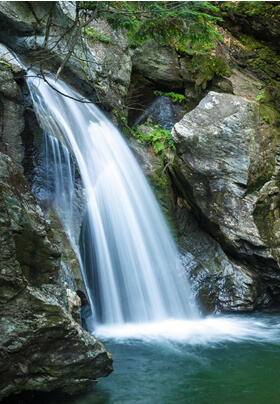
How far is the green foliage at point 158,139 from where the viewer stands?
8742 mm

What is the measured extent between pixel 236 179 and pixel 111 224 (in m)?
2.73

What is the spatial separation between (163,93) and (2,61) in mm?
5303

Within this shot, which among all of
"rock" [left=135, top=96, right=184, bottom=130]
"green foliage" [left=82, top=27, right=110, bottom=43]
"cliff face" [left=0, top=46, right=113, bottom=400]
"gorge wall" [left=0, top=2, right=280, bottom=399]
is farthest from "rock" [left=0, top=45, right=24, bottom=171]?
"rock" [left=135, top=96, right=184, bottom=130]

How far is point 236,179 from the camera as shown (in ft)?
23.2

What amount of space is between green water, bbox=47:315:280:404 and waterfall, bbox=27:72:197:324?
2.69ft

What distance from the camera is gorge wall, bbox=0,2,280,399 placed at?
296 cm

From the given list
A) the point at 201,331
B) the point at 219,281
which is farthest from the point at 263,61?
the point at 201,331

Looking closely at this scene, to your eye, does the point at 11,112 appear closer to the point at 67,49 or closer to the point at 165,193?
the point at 67,49

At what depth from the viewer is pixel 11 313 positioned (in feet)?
9.21

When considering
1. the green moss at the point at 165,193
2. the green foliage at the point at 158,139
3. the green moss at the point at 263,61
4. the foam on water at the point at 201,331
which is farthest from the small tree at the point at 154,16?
the green moss at the point at 263,61

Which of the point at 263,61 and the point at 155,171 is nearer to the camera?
the point at 155,171

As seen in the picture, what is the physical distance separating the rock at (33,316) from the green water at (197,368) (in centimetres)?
38

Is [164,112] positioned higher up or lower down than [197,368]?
higher up

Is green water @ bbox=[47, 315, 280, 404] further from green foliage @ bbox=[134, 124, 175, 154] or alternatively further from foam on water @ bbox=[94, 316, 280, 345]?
green foliage @ bbox=[134, 124, 175, 154]
